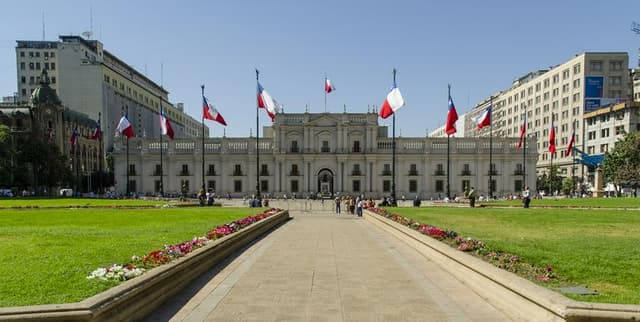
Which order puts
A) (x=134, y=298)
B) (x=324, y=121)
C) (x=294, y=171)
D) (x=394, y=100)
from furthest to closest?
(x=324, y=121) < (x=294, y=171) < (x=394, y=100) < (x=134, y=298)

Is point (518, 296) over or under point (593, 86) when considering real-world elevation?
under

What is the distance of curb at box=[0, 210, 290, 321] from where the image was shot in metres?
5.04

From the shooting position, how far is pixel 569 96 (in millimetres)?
78875

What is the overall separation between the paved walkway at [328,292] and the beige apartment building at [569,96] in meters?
66.7

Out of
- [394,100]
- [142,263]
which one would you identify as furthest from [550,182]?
[142,263]

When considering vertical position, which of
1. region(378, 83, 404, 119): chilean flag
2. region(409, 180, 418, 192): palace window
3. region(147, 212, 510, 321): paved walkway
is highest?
region(378, 83, 404, 119): chilean flag

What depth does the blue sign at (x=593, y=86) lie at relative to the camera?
245 ft

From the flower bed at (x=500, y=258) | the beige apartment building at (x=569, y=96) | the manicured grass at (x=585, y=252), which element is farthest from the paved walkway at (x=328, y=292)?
the beige apartment building at (x=569, y=96)

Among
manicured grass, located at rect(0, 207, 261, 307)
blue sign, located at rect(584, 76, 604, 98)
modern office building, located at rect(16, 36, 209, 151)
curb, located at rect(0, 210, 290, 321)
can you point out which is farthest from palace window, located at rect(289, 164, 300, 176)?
curb, located at rect(0, 210, 290, 321)

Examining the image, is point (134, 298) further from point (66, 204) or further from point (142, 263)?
point (66, 204)

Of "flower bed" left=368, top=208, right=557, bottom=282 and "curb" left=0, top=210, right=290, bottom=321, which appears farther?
"flower bed" left=368, top=208, right=557, bottom=282

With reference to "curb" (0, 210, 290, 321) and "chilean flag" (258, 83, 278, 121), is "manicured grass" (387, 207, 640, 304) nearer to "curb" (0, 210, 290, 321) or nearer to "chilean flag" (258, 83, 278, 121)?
"curb" (0, 210, 290, 321)

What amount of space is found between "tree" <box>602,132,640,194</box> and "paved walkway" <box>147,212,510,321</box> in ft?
143

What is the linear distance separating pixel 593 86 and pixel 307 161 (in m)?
53.4
